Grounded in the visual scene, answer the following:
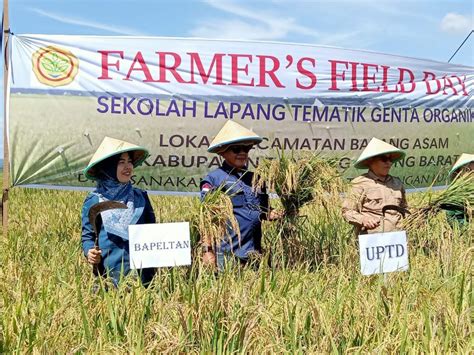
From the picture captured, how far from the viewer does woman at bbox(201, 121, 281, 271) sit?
3.12m

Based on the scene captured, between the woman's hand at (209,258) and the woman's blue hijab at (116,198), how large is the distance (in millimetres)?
424

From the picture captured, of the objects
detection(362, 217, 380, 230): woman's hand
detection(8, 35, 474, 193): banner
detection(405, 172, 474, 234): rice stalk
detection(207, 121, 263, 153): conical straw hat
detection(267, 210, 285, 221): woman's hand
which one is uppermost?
detection(8, 35, 474, 193): banner

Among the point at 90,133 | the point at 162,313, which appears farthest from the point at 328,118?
the point at 162,313

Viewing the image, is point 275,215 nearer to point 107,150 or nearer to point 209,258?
point 209,258

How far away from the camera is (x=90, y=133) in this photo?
4.68m

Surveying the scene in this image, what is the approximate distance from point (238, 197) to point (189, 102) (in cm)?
182

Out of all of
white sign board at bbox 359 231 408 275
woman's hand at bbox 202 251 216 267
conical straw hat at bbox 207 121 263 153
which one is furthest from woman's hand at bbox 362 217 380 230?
woman's hand at bbox 202 251 216 267

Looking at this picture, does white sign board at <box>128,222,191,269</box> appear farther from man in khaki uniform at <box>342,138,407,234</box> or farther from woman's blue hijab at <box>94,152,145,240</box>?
man in khaki uniform at <box>342,138,407,234</box>

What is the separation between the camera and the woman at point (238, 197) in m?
3.12

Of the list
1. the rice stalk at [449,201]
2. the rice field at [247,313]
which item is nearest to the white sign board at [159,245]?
the rice field at [247,313]

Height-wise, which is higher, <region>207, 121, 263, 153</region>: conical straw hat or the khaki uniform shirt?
<region>207, 121, 263, 153</region>: conical straw hat

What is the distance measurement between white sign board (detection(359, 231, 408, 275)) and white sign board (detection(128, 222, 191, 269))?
3.08 ft

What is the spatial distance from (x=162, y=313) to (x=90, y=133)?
2.73 meters

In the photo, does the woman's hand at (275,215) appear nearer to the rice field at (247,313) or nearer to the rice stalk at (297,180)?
the rice stalk at (297,180)
